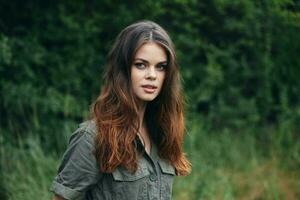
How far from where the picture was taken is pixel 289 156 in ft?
22.4

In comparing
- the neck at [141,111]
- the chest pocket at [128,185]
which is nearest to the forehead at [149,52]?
the neck at [141,111]

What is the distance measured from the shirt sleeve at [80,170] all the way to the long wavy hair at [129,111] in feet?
0.13

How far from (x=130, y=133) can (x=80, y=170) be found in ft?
0.95

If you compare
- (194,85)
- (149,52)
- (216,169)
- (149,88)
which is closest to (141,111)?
(149,88)

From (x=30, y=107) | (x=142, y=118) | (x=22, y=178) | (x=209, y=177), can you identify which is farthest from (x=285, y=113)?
(x=142, y=118)

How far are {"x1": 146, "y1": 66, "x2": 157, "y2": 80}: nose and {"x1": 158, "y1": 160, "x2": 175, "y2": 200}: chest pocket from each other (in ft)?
1.41

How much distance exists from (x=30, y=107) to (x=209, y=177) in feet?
6.41

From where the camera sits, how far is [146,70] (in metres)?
2.94

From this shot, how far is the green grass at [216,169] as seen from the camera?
5453mm

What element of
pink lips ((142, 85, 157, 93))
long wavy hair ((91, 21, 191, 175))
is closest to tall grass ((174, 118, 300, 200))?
long wavy hair ((91, 21, 191, 175))

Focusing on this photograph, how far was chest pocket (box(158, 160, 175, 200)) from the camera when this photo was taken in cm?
302

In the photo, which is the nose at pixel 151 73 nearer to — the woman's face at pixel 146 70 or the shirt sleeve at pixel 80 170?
the woman's face at pixel 146 70

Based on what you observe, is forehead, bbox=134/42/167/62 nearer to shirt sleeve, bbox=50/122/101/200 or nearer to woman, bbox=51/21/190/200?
woman, bbox=51/21/190/200

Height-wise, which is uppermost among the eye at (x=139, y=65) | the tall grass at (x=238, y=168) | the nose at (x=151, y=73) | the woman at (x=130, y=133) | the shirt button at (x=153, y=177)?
the eye at (x=139, y=65)
